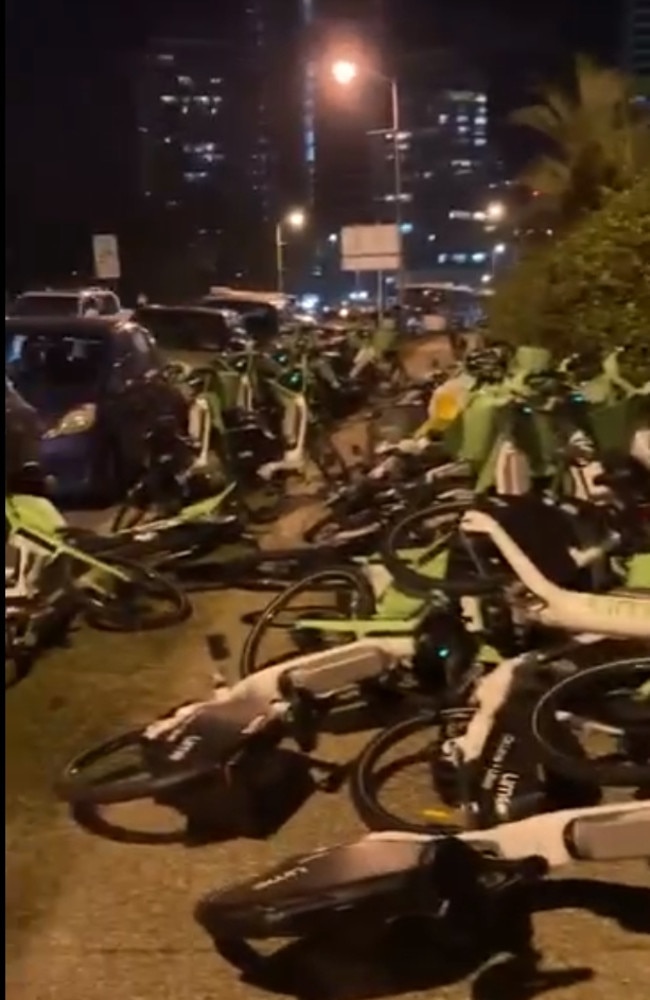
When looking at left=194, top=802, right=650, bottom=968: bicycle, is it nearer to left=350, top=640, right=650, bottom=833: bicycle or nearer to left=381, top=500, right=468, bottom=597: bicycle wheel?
left=350, top=640, right=650, bottom=833: bicycle

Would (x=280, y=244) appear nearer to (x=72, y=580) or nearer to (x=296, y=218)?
(x=296, y=218)

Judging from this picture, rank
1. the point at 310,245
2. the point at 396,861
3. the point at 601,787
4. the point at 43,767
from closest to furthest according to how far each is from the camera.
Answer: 1. the point at 396,861
2. the point at 601,787
3. the point at 43,767
4. the point at 310,245

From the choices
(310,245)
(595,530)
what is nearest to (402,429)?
(595,530)

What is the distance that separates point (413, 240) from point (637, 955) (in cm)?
3290

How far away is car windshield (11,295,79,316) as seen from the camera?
1250 cm

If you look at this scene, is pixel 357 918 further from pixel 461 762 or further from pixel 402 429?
pixel 402 429

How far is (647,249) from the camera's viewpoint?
44.6 feet

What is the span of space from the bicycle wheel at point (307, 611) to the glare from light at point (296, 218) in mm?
24447

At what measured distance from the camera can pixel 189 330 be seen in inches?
639

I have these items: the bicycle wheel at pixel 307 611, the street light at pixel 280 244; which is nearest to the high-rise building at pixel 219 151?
the street light at pixel 280 244

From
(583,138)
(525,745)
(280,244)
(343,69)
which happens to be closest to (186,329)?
(583,138)

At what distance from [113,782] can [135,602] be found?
2.67 meters

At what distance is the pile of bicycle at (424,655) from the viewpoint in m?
4.06

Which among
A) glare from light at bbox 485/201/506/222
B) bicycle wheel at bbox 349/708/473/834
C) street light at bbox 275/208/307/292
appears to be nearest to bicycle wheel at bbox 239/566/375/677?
bicycle wheel at bbox 349/708/473/834
